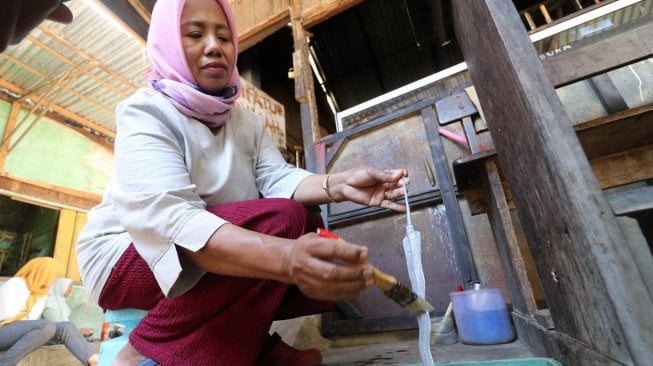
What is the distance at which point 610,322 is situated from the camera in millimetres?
592

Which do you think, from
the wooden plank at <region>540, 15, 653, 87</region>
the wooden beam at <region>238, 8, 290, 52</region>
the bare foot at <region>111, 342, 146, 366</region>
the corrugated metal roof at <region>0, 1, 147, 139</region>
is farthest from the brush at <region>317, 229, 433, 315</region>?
the corrugated metal roof at <region>0, 1, 147, 139</region>

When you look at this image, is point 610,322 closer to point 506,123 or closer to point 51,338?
point 506,123

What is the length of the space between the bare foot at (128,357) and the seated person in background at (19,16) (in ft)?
3.61

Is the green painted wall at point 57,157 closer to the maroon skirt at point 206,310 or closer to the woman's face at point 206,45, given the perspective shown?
the woman's face at point 206,45

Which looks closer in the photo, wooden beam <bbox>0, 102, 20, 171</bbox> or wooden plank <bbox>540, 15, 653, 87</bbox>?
wooden plank <bbox>540, 15, 653, 87</bbox>

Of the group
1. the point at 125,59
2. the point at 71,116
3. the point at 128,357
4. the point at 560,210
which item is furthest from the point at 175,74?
the point at 71,116

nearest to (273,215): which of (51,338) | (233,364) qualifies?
(233,364)

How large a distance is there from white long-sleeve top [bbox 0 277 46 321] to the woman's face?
17.5 ft

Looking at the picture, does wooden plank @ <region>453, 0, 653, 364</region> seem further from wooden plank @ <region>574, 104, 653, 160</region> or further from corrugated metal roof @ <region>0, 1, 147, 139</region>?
corrugated metal roof @ <region>0, 1, 147, 139</region>

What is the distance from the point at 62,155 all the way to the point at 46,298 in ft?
12.3

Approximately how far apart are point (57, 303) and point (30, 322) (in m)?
1.23

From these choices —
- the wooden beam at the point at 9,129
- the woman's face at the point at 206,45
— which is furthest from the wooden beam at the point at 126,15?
the wooden beam at the point at 9,129

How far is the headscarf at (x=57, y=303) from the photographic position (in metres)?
5.20

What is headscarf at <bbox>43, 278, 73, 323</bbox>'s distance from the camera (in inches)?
205
